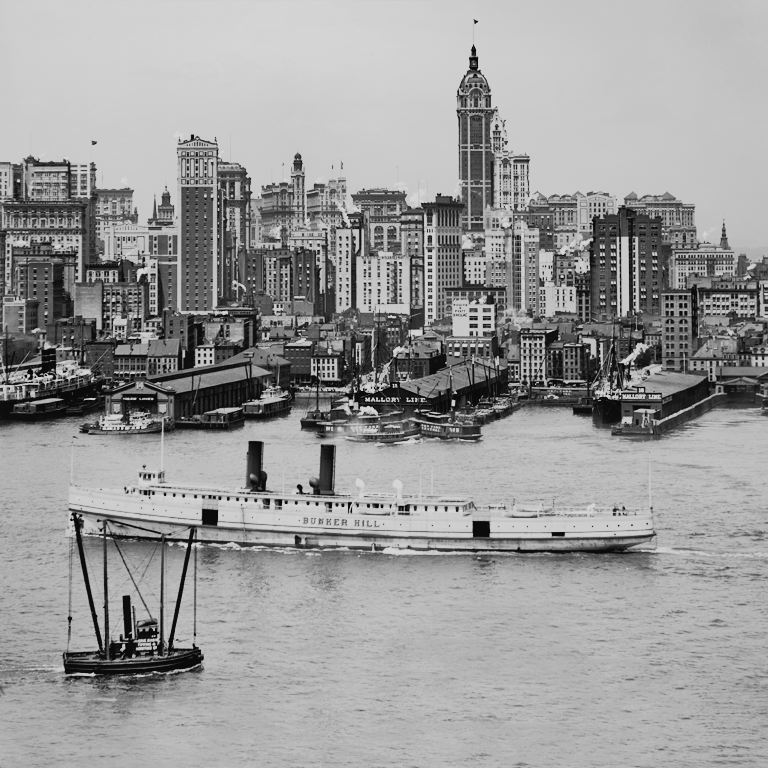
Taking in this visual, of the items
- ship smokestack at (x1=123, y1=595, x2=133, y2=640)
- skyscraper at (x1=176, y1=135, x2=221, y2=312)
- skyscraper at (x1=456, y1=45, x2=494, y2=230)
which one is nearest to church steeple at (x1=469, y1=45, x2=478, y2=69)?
skyscraper at (x1=456, y1=45, x2=494, y2=230)

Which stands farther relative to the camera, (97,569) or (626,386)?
(626,386)

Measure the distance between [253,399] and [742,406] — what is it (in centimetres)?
1598

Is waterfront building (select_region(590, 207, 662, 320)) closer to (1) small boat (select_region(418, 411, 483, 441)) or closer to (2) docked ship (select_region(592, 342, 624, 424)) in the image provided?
(2) docked ship (select_region(592, 342, 624, 424))

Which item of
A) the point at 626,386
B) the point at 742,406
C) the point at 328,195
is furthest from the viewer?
the point at 328,195

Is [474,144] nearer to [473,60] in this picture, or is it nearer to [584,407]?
[473,60]

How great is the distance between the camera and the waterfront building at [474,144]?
114 metres

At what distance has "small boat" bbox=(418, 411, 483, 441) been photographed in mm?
48156

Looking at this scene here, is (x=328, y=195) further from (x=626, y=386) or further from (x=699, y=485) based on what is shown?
(x=699, y=485)

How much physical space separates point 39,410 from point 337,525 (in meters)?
28.4

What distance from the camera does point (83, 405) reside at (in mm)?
58375

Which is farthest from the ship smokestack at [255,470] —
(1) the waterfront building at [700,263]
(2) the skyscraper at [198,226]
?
(1) the waterfront building at [700,263]

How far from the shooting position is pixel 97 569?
88.7 feet

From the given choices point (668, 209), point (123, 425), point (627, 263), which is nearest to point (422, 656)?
point (123, 425)

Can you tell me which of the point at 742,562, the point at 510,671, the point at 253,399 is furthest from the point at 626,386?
the point at 510,671
